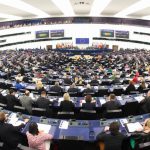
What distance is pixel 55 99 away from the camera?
29.6 feet

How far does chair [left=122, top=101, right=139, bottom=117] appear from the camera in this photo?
7.86m

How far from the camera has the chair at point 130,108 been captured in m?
7.86

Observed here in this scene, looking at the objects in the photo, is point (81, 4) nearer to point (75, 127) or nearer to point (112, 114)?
point (112, 114)

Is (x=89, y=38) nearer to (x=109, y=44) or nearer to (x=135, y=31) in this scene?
(x=109, y=44)

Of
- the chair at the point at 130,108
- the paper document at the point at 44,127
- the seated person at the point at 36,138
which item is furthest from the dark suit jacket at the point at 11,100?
the chair at the point at 130,108

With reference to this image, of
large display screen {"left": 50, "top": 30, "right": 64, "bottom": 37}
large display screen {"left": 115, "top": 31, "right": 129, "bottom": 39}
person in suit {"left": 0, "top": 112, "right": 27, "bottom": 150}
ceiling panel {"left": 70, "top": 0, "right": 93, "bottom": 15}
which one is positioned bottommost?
person in suit {"left": 0, "top": 112, "right": 27, "bottom": 150}

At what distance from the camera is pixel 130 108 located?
7926 mm

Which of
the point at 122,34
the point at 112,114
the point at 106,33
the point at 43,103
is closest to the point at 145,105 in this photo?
the point at 112,114

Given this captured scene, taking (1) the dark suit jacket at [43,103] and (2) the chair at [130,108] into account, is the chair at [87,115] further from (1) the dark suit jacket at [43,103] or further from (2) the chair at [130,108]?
(1) the dark suit jacket at [43,103]

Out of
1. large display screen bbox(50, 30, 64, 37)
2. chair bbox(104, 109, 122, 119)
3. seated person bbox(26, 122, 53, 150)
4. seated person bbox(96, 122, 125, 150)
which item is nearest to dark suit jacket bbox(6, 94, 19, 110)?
chair bbox(104, 109, 122, 119)

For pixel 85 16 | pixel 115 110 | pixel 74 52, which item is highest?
pixel 85 16

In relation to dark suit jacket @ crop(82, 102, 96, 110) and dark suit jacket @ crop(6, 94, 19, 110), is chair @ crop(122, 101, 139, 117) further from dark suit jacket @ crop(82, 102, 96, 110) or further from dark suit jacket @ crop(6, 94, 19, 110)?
dark suit jacket @ crop(6, 94, 19, 110)

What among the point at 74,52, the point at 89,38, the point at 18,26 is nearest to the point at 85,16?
the point at 89,38

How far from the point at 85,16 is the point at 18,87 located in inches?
1051
